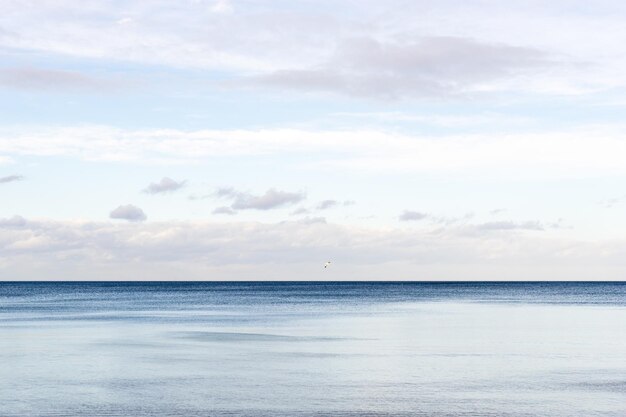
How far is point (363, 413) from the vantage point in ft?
125

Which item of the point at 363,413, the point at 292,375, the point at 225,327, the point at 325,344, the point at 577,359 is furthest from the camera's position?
the point at 225,327

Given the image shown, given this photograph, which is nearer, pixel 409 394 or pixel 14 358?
pixel 409 394

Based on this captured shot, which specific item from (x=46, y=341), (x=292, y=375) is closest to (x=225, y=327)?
(x=46, y=341)

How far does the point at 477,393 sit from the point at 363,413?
7901 millimetres

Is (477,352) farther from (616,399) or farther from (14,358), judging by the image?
(14,358)

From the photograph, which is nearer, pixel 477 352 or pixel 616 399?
pixel 616 399

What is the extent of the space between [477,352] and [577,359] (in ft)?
23.6

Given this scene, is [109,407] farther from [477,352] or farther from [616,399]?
[477,352]

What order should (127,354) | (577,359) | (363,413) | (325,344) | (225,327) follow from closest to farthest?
1. (363,413)
2. (577,359)
3. (127,354)
4. (325,344)
5. (225,327)

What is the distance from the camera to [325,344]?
225ft

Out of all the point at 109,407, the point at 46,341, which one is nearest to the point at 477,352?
the point at 109,407

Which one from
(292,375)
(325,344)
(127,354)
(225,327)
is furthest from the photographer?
(225,327)

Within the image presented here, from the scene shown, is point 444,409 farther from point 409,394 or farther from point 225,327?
point 225,327

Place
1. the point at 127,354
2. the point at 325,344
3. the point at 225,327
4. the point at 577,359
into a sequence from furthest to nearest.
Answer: the point at 225,327, the point at 325,344, the point at 127,354, the point at 577,359
